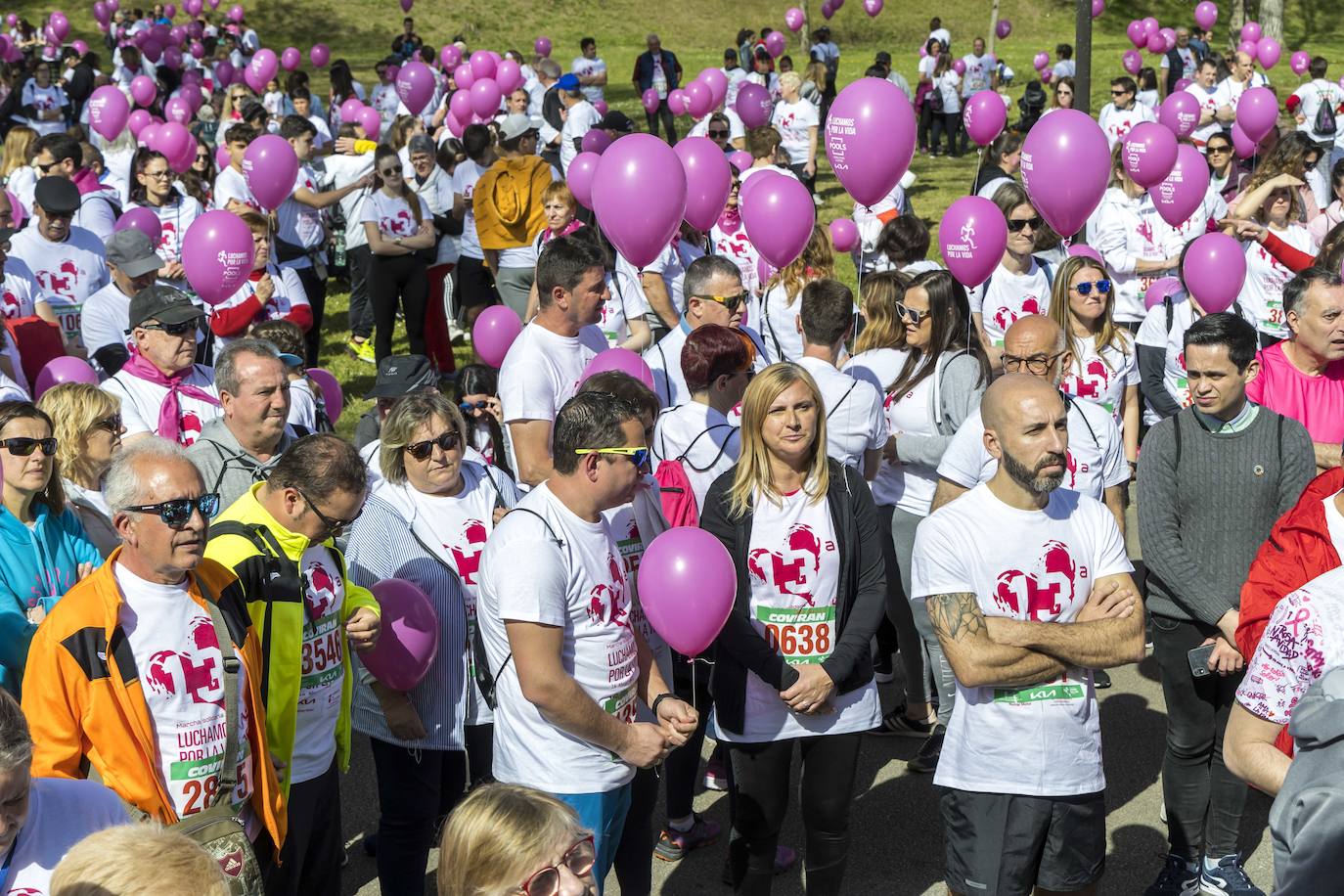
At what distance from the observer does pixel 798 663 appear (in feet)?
13.7

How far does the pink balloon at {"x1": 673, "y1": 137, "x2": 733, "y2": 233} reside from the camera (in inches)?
310

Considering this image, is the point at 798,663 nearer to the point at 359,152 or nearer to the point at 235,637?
the point at 235,637

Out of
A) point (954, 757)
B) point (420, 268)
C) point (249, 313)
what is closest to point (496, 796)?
point (954, 757)

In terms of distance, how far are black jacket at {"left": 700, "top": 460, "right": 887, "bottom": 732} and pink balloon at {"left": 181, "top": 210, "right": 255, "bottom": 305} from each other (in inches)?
141

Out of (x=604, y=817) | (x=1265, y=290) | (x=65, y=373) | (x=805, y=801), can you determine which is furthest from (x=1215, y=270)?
(x=65, y=373)

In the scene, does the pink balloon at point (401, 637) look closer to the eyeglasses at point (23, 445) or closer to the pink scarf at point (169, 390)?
the eyeglasses at point (23, 445)

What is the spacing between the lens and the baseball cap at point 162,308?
5336 mm

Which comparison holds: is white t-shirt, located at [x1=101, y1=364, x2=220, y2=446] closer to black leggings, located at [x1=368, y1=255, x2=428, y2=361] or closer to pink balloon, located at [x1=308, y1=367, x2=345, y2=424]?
pink balloon, located at [x1=308, y1=367, x2=345, y2=424]

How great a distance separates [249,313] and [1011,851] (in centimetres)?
505

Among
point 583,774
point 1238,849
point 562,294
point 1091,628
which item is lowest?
point 1238,849

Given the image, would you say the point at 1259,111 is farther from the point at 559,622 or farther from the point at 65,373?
the point at 559,622

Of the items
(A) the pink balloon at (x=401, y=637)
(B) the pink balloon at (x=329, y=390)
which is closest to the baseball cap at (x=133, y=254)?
(B) the pink balloon at (x=329, y=390)

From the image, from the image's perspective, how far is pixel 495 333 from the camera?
6.94m

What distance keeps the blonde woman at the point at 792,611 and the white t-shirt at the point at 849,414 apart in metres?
0.90
